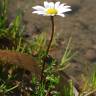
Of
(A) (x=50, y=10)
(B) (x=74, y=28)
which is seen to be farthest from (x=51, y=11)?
(B) (x=74, y=28)

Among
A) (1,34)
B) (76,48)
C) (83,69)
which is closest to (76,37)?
(76,48)

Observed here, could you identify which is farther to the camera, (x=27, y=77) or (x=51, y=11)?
(x=27, y=77)

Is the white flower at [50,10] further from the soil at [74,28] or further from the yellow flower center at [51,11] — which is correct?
the soil at [74,28]

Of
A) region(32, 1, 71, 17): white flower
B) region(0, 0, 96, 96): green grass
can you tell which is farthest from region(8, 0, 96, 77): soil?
region(32, 1, 71, 17): white flower

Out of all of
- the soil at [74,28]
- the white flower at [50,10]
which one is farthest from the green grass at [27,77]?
the white flower at [50,10]

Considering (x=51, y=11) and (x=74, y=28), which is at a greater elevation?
(x=51, y=11)

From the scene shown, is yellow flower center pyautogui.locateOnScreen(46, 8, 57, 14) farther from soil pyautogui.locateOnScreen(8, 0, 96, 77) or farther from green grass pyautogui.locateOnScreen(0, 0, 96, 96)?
soil pyautogui.locateOnScreen(8, 0, 96, 77)

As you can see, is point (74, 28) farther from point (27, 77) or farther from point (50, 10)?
point (50, 10)

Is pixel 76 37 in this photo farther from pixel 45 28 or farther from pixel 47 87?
pixel 47 87
